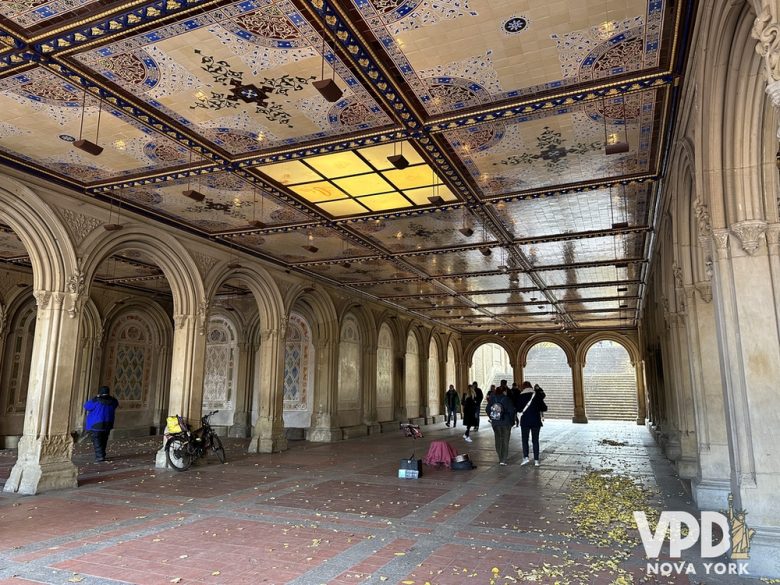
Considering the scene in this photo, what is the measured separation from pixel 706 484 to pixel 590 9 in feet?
17.9

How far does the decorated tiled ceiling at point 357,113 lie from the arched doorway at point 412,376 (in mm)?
11219

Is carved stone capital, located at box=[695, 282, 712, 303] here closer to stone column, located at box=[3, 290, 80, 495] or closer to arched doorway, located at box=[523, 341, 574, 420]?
stone column, located at box=[3, 290, 80, 495]

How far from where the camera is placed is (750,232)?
13.6 feet

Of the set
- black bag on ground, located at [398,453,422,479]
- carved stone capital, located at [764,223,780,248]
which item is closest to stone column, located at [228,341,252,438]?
black bag on ground, located at [398,453,422,479]

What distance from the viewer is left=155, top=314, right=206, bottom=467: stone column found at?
10359 mm

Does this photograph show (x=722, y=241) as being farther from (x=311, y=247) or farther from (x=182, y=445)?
(x=182, y=445)

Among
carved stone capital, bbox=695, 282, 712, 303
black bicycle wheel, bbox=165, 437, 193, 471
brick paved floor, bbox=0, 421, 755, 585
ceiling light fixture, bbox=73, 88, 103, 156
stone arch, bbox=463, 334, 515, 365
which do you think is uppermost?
ceiling light fixture, bbox=73, 88, 103, 156

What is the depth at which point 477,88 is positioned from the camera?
548 cm

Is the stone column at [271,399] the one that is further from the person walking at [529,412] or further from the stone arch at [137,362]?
the person walking at [529,412]

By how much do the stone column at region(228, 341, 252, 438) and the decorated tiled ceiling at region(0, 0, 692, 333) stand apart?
281 inches

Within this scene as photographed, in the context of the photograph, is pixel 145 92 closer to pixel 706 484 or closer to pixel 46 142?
pixel 46 142

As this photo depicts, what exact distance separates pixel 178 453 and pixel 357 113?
22.5 ft

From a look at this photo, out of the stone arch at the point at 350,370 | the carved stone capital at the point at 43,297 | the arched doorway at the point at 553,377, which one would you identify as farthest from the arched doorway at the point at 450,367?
the carved stone capital at the point at 43,297

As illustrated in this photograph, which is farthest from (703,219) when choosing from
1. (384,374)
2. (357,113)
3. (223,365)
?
(223,365)
